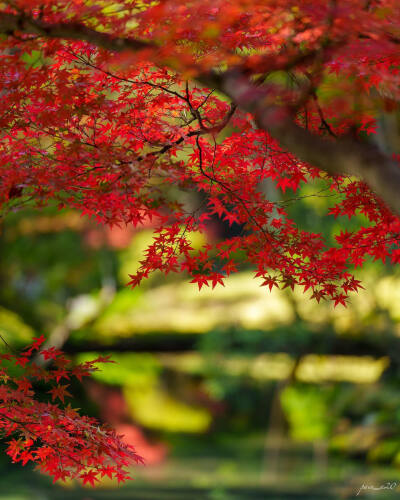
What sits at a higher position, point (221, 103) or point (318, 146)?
point (221, 103)

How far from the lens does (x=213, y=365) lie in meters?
6.62

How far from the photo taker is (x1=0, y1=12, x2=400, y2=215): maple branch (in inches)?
60.6

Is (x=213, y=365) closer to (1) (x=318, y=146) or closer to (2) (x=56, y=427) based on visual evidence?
(2) (x=56, y=427)

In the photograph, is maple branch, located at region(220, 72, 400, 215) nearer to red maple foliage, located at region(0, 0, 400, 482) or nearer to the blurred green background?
red maple foliage, located at region(0, 0, 400, 482)

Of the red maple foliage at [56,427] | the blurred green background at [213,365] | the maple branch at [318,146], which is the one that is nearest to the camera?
the maple branch at [318,146]

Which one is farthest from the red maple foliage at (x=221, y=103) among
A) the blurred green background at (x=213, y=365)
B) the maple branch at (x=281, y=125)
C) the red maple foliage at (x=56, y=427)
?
the blurred green background at (x=213, y=365)

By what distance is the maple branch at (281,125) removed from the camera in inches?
60.6

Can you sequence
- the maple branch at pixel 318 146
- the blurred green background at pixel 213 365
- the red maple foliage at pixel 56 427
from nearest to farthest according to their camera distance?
1. the maple branch at pixel 318 146
2. the red maple foliage at pixel 56 427
3. the blurred green background at pixel 213 365

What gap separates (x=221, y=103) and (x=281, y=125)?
28.0 inches

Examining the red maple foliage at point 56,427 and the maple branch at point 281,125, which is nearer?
the maple branch at point 281,125

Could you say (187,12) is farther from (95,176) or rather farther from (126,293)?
(126,293)

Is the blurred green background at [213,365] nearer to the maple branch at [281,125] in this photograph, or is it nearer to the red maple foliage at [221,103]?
the red maple foliage at [221,103]

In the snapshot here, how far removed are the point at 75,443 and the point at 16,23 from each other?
159 centimetres

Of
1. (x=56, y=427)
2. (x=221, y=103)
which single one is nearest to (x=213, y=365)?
(x=56, y=427)
